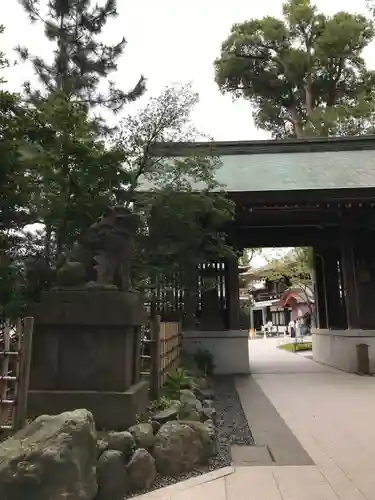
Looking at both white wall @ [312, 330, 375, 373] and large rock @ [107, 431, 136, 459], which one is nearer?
large rock @ [107, 431, 136, 459]

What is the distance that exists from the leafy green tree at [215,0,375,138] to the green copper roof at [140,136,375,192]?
25.4 ft

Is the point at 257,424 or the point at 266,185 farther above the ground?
the point at 266,185

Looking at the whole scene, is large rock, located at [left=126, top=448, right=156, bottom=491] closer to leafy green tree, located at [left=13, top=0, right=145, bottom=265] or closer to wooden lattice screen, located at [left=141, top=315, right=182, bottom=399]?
wooden lattice screen, located at [left=141, top=315, right=182, bottom=399]

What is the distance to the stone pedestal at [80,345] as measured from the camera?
13.8 feet

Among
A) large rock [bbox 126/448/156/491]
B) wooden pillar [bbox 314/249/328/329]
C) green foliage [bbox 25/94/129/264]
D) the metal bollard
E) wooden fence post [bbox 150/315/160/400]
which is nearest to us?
large rock [bbox 126/448/156/491]

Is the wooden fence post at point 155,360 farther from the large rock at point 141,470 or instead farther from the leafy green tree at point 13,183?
the large rock at point 141,470

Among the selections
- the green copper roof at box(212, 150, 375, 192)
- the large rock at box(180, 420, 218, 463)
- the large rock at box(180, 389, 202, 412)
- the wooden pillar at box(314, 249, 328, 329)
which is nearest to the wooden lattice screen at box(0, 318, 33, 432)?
the large rock at box(180, 420, 218, 463)

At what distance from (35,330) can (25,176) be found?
2705 millimetres

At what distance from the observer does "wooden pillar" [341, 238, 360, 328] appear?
1052cm

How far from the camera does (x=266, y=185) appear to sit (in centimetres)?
Result: 1024

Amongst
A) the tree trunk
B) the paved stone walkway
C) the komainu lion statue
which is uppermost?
the tree trunk

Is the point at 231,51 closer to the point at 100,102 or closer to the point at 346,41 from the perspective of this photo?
the point at 346,41

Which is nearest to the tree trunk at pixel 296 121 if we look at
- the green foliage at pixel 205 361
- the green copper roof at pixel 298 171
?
the green copper roof at pixel 298 171

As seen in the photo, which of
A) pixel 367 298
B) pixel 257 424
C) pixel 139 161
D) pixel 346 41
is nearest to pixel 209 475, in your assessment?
→ pixel 257 424
